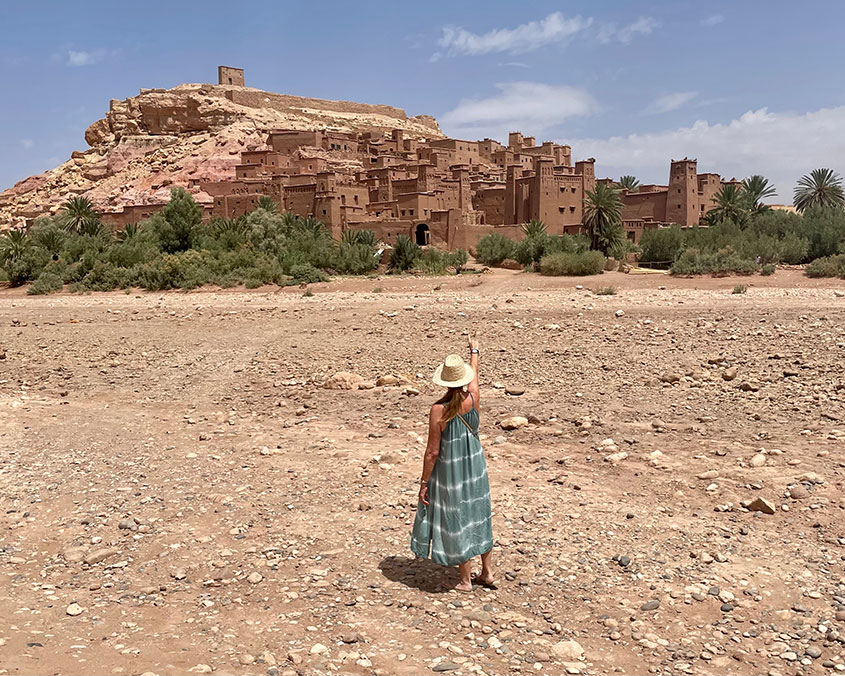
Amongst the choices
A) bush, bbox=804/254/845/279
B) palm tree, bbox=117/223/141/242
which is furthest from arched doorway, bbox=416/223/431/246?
bush, bbox=804/254/845/279

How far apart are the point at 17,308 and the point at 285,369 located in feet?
42.8

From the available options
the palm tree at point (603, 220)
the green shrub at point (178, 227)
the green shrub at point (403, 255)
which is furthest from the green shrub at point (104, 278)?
the palm tree at point (603, 220)

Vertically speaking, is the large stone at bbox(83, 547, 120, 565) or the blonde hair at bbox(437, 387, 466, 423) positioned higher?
the blonde hair at bbox(437, 387, 466, 423)

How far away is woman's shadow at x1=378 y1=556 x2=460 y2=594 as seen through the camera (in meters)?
4.14

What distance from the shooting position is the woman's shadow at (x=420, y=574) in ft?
13.6

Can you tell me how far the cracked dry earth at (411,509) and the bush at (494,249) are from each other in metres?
17.7

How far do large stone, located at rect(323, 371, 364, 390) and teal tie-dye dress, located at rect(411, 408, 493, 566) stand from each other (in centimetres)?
521

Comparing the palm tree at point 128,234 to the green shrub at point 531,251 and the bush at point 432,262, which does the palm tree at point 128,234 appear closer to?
the bush at point 432,262

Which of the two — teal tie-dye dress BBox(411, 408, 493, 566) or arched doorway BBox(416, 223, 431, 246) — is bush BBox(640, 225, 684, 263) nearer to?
arched doorway BBox(416, 223, 431, 246)

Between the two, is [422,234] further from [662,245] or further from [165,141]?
[165,141]

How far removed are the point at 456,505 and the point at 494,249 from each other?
25760mm

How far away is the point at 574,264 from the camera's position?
23.3m

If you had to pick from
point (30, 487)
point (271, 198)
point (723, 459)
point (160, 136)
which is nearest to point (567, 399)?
point (723, 459)

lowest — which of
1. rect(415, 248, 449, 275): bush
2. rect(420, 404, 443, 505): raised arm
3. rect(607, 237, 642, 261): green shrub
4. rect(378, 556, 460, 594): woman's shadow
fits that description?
rect(378, 556, 460, 594): woman's shadow
